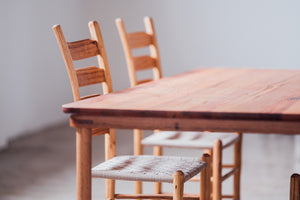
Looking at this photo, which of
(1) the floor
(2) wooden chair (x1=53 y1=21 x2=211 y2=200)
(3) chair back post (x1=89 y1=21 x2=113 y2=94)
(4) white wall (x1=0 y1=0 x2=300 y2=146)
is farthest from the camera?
(4) white wall (x1=0 y1=0 x2=300 y2=146)

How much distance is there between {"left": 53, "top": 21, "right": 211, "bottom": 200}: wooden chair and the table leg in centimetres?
17

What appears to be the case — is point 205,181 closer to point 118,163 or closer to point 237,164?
point 118,163

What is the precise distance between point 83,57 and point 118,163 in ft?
1.50

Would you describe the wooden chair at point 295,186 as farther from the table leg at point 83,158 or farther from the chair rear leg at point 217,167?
the table leg at point 83,158

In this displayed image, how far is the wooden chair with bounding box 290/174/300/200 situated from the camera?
184 cm

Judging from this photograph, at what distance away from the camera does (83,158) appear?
5.79 feet

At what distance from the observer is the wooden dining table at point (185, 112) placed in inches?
63.2

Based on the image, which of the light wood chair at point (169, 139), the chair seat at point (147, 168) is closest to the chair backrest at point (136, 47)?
the light wood chair at point (169, 139)

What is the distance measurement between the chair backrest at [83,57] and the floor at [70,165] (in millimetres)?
1109

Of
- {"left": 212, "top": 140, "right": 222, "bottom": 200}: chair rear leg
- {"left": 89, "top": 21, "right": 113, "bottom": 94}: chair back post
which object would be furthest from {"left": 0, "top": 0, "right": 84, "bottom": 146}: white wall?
{"left": 212, "top": 140, "right": 222, "bottom": 200}: chair rear leg

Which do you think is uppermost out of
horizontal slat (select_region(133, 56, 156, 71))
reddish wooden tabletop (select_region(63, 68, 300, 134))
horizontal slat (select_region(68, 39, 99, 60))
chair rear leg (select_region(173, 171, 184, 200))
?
horizontal slat (select_region(68, 39, 99, 60))

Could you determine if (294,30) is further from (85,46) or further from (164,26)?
(85,46)

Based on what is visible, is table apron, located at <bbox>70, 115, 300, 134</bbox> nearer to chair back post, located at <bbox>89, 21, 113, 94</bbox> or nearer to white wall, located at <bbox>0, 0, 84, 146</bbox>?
chair back post, located at <bbox>89, 21, 113, 94</bbox>

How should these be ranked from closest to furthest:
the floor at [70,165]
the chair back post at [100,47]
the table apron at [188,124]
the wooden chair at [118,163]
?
the table apron at [188,124] < the wooden chair at [118,163] < the chair back post at [100,47] < the floor at [70,165]
